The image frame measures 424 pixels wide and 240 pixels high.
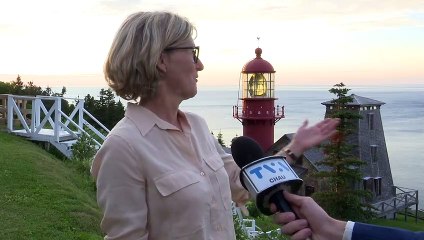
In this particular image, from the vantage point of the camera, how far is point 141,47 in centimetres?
244

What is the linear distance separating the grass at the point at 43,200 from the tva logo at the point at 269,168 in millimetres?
4307

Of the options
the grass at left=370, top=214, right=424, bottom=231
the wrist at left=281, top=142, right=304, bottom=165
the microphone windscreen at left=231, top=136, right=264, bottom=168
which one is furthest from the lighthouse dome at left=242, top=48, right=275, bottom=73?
the microphone windscreen at left=231, top=136, right=264, bottom=168

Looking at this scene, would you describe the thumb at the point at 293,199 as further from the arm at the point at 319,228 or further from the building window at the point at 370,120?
the building window at the point at 370,120

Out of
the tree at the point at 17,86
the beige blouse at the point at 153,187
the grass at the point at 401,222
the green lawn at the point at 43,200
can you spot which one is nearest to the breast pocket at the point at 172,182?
the beige blouse at the point at 153,187

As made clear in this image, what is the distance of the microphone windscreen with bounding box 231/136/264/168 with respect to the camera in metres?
2.25

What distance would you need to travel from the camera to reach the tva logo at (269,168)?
1986 mm

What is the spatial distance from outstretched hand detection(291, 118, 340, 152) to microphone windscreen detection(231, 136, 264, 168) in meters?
0.39

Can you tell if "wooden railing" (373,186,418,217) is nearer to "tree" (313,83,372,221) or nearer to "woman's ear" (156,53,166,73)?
"tree" (313,83,372,221)

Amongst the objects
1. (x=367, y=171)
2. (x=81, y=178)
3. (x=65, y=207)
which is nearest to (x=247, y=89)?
(x=367, y=171)

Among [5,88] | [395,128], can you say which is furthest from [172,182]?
[395,128]

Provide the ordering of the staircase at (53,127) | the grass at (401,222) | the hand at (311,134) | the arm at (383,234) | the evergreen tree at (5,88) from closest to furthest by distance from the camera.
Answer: the arm at (383,234), the hand at (311,134), the staircase at (53,127), the evergreen tree at (5,88), the grass at (401,222)

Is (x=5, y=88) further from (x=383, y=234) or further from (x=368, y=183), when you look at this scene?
(x=383, y=234)

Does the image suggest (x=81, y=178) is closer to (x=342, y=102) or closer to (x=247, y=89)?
(x=342, y=102)

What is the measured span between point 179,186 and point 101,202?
1.03 feet
